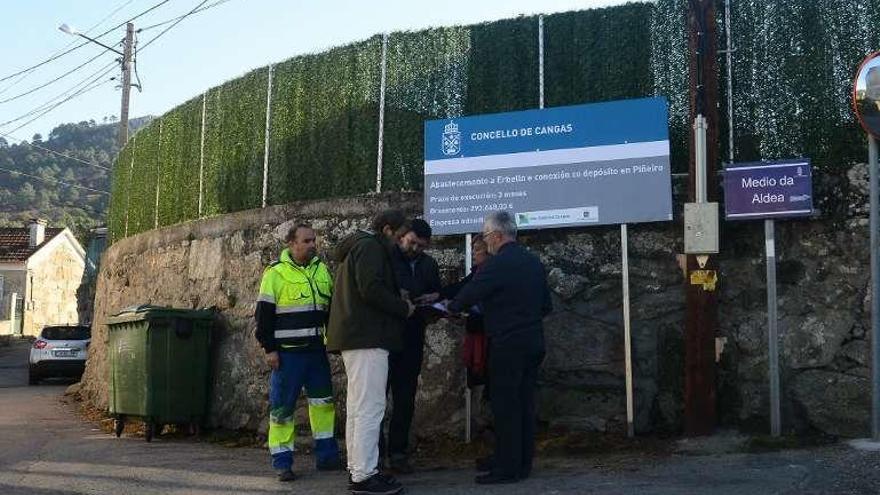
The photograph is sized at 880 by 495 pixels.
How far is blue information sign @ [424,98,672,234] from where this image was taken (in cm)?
703

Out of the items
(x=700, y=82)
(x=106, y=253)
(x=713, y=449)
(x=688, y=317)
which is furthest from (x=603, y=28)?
(x=106, y=253)

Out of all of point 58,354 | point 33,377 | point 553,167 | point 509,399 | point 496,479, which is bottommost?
point 33,377

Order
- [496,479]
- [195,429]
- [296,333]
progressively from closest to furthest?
[496,479] → [296,333] → [195,429]

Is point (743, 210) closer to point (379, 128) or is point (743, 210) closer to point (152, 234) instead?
point (379, 128)

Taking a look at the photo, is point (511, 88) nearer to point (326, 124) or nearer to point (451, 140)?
point (451, 140)

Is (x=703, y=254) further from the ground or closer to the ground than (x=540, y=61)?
closer to the ground

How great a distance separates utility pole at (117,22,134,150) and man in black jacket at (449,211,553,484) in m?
18.2

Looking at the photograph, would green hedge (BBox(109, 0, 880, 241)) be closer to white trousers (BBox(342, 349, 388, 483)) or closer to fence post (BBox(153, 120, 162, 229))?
fence post (BBox(153, 120, 162, 229))

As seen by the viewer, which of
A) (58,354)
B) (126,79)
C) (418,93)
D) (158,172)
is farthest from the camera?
(126,79)

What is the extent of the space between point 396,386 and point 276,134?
4179mm

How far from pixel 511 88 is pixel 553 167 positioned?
101 centimetres

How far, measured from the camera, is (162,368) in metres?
8.41

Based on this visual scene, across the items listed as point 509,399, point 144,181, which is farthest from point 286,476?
point 144,181

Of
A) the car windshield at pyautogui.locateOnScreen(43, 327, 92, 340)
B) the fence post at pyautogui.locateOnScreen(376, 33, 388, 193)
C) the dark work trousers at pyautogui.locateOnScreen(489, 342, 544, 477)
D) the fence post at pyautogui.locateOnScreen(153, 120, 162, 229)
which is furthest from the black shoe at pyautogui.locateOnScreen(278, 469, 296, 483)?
the car windshield at pyautogui.locateOnScreen(43, 327, 92, 340)
